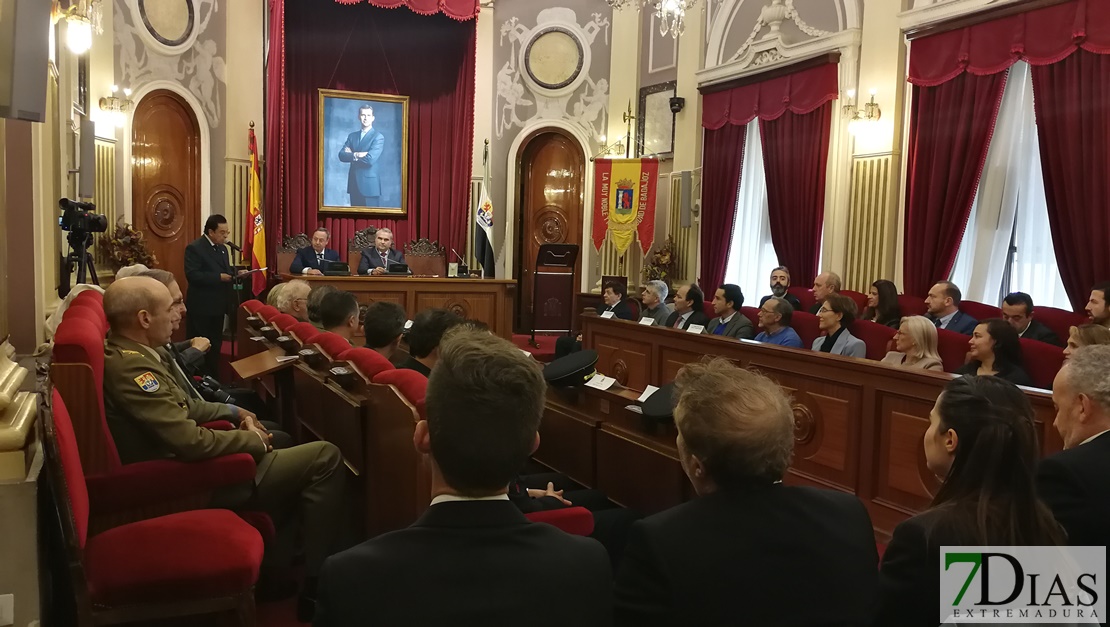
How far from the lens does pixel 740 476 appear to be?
1.38 meters

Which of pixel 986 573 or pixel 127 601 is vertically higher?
pixel 986 573

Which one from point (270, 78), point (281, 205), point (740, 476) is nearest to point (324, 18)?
point (270, 78)

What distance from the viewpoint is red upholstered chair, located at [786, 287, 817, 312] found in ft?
24.4

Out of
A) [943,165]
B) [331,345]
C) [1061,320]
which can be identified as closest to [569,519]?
[331,345]

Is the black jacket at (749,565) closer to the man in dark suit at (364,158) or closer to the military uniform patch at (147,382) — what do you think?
the military uniform patch at (147,382)

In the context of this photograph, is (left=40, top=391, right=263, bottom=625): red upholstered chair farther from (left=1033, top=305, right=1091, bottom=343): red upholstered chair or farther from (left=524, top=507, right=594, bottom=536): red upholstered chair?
(left=1033, top=305, right=1091, bottom=343): red upholstered chair

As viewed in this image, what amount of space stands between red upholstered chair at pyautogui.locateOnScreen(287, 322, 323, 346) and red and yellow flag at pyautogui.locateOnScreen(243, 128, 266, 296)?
4902mm

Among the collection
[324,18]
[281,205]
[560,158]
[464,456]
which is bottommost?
[464,456]

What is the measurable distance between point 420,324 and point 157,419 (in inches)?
38.3

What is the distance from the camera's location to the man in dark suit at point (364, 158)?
10.4 m

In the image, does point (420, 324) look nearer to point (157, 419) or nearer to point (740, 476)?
point (157, 419)

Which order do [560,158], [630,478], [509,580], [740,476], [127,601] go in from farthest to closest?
[560,158], [630,478], [127,601], [740,476], [509,580]

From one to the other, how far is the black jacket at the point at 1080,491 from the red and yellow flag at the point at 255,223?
8.15m

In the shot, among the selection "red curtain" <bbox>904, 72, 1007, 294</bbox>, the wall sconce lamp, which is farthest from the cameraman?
"red curtain" <bbox>904, 72, 1007, 294</bbox>
